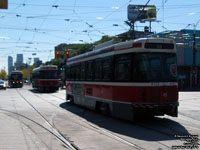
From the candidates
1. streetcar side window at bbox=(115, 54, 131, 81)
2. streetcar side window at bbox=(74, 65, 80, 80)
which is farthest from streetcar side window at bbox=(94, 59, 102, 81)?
streetcar side window at bbox=(74, 65, 80, 80)

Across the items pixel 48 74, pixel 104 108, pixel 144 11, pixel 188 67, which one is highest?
pixel 144 11

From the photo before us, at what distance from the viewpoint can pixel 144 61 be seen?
37.4 feet

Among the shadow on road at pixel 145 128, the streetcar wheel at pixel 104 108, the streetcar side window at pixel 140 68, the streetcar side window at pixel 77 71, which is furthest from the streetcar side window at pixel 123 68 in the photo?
the streetcar side window at pixel 77 71

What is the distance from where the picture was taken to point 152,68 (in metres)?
11.4

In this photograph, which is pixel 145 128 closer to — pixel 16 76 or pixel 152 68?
pixel 152 68

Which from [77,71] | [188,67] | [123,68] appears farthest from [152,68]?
[188,67]

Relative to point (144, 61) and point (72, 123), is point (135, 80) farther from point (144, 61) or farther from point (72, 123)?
point (72, 123)

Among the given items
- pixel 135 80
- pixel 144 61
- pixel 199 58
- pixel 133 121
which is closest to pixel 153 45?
pixel 144 61

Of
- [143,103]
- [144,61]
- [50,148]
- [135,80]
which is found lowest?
[50,148]

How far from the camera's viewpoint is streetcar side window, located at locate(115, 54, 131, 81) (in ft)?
38.7

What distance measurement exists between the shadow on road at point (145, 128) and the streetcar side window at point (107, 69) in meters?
1.81

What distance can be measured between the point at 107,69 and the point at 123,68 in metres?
1.45

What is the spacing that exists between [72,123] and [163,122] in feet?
11.9

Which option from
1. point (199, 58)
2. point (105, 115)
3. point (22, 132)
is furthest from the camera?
point (199, 58)
